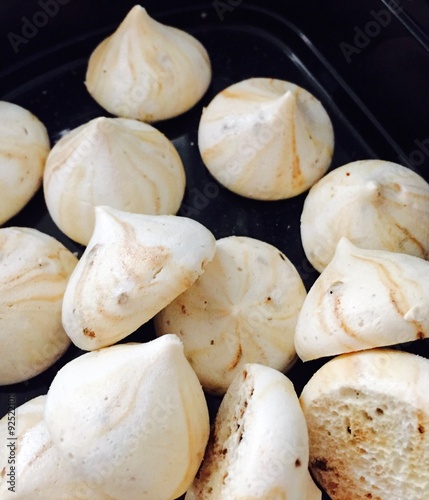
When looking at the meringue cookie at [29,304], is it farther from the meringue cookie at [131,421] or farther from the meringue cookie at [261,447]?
the meringue cookie at [261,447]

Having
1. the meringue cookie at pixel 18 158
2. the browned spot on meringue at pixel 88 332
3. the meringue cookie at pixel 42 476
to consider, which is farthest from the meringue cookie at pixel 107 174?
the meringue cookie at pixel 42 476

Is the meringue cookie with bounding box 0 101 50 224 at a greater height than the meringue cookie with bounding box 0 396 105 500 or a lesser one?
greater

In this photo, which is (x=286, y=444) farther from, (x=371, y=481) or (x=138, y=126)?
(x=138, y=126)

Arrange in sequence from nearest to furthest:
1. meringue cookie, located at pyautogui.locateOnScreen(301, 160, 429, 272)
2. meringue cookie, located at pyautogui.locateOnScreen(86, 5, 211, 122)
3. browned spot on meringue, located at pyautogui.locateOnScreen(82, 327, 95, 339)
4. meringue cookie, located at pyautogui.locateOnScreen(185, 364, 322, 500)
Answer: meringue cookie, located at pyautogui.locateOnScreen(185, 364, 322, 500) < browned spot on meringue, located at pyautogui.locateOnScreen(82, 327, 95, 339) < meringue cookie, located at pyautogui.locateOnScreen(301, 160, 429, 272) < meringue cookie, located at pyautogui.locateOnScreen(86, 5, 211, 122)

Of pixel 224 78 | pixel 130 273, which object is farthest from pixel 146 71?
pixel 130 273

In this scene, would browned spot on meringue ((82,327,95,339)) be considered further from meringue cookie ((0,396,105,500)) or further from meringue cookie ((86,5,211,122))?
meringue cookie ((86,5,211,122))

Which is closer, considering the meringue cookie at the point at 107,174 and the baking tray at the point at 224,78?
the meringue cookie at the point at 107,174

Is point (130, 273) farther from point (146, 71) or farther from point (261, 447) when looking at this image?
point (146, 71)

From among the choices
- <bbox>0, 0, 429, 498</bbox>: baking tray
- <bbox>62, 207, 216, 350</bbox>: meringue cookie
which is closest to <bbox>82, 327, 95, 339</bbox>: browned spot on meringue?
<bbox>62, 207, 216, 350</bbox>: meringue cookie
